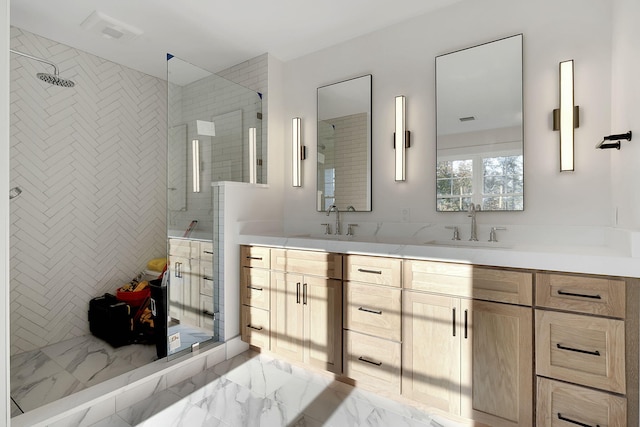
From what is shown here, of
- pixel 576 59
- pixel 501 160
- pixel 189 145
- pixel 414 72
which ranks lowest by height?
pixel 501 160

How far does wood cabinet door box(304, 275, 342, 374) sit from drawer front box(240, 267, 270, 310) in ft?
1.31

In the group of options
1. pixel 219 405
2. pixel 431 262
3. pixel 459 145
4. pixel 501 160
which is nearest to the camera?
pixel 431 262

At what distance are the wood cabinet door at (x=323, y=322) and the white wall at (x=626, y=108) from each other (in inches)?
64.6

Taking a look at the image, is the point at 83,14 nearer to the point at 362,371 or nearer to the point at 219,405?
the point at 219,405

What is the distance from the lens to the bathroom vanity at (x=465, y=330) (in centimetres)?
146

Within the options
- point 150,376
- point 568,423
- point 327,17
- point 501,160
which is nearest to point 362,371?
point 568,423

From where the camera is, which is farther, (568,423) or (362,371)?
(362,371)

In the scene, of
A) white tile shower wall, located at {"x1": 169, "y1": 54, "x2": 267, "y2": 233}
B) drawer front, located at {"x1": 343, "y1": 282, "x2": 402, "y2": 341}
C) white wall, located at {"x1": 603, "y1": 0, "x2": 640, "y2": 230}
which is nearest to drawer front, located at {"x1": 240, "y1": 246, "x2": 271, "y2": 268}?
white tile shower wall, located at {"x1": 169, "y1": 54, "x2": 267, "y2": 233}

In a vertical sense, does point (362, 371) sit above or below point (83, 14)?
below

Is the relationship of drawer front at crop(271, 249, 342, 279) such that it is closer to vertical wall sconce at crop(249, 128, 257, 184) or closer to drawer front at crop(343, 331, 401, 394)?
drawer front at crop(343, 331, 401, 394)

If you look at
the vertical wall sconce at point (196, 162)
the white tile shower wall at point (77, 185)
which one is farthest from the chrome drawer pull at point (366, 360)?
the white tile shower wall at point (77, 185)

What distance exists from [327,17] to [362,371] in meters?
2.74

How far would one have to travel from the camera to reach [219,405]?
6.61ft

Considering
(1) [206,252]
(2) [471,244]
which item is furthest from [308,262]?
(2) [471,244]
